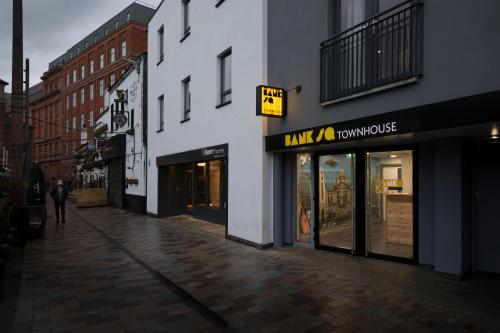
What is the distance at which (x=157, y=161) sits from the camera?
1569 centimetres

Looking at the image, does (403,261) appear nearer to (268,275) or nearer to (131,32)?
(268,275)

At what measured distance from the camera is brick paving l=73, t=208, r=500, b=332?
427 cm

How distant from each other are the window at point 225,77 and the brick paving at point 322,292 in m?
→ 4.58

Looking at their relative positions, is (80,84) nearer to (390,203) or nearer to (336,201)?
(336,201)

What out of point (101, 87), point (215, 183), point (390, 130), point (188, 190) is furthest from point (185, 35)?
point (101, 87)

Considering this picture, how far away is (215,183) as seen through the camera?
12984 mm

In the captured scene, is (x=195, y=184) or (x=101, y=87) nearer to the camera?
(x=195, y=184)

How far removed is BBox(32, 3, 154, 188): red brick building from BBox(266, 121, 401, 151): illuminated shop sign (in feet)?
115

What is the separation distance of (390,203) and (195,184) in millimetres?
8910

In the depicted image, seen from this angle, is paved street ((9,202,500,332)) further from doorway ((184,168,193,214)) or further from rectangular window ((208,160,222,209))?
doorway ((184,168,193,214))

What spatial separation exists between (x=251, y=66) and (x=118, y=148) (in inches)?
562

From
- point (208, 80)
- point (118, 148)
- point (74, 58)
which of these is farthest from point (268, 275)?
point (74, 58)

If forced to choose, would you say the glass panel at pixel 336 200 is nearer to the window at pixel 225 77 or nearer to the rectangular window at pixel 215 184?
the window at pixel 225 77

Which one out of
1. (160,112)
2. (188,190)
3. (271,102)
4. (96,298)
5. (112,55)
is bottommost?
(96,298)
